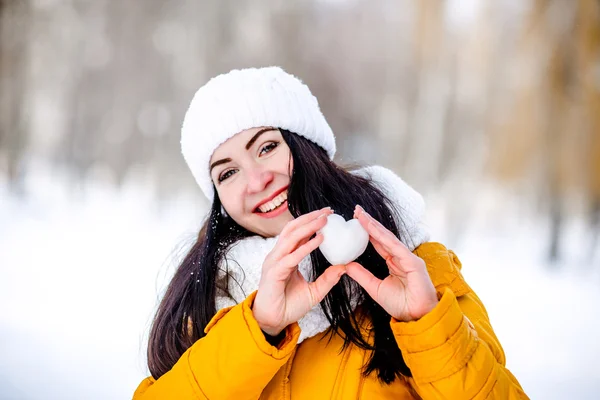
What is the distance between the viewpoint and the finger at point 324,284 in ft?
2.51

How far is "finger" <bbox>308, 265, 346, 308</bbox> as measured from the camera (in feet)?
2.51

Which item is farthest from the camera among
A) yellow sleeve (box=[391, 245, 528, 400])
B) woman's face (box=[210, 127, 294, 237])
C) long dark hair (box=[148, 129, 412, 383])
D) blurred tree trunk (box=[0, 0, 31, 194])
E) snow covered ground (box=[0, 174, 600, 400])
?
blurred tree trunk (box=[0, 0, 31, 194])

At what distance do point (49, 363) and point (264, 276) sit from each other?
1834 mm

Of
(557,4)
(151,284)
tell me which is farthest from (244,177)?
(557,4)

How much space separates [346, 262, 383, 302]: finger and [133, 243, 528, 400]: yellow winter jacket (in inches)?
2.2

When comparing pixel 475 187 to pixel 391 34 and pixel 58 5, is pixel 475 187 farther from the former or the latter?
pixel 58 5

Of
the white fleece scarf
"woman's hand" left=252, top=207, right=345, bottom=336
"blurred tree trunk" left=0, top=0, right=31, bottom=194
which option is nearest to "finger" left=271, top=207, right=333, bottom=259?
"woman's hand" left=252, top=207, right=345, bottom=336

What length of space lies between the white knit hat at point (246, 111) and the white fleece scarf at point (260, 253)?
225 mm

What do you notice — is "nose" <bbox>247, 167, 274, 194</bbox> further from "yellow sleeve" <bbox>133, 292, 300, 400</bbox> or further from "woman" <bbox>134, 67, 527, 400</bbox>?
"yellow sleeve" <bbox>133, 292, 300, 400</bbox>

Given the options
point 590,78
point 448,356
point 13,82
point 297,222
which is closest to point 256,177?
point 297,222

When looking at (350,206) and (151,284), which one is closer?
(350,206)

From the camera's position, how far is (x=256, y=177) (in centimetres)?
96

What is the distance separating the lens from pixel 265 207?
1.00 m

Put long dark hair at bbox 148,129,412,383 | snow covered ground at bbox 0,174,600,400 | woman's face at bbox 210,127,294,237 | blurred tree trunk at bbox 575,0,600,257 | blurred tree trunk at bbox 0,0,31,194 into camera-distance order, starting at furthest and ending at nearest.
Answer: blurred tree trunk at bbox 0,0,31,194 → blurred tree trunk at bbox 575,0,600,257 → snow covered ground at bbox 0,174,600,400 → woman's face at bbox 210,127,294,237 → long dark hair at bbox 148,129,412,383
